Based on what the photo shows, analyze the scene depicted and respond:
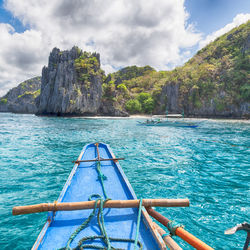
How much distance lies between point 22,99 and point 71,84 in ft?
287

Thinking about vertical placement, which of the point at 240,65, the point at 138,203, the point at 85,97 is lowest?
the point at 138,203

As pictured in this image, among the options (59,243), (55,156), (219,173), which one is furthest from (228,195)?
(55,156)

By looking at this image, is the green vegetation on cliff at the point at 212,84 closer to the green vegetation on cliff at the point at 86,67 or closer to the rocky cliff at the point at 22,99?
the green vegetation on cliff at the point at 86,67

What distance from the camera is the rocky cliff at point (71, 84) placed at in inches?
2461

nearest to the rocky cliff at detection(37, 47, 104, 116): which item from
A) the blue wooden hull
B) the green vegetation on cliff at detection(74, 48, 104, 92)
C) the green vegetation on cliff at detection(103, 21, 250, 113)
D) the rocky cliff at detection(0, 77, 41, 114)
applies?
the green vegetation on cliff at detection(74, 48, 104, 92)

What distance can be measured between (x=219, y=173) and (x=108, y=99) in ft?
231

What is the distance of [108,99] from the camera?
7488cm

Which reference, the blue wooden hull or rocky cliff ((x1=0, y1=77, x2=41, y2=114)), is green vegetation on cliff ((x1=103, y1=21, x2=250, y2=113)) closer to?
rocky cliff ((x1=0, y1=77, x2=41, y2=114))

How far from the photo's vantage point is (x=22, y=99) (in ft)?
408

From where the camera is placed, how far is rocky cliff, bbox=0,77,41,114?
390 feet

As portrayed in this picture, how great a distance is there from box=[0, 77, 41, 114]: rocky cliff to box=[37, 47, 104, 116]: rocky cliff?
14.6 metres

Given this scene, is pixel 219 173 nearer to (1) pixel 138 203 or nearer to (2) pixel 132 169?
(2) pixel 132 169

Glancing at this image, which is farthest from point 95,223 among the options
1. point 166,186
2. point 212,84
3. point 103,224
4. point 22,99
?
point 22,99

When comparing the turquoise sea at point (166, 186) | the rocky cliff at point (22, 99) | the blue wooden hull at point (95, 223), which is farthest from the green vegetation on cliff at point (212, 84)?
the blue wooden hull at point (95, 223)
